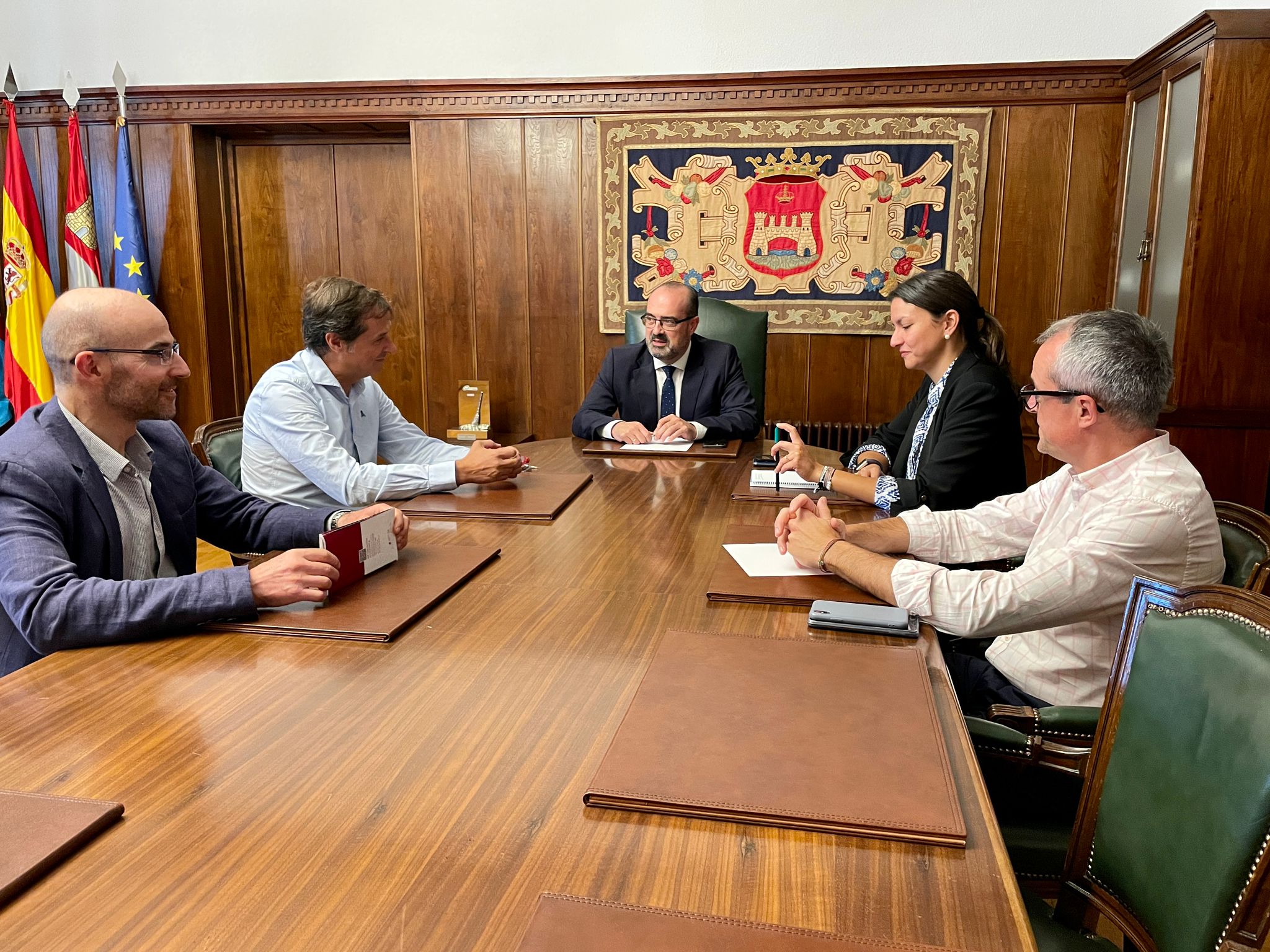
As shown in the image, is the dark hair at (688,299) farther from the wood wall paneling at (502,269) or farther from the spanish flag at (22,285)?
the spanish flag at (22,285)

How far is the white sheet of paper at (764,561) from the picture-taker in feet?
5.66

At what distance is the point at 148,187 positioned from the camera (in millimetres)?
4832

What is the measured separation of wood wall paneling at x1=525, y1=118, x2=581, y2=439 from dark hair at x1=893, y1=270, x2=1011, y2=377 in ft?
7.84

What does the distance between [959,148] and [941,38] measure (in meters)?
0.50

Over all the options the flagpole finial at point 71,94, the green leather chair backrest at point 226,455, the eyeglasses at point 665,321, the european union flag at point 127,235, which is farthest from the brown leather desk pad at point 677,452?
the flagpole finial at point 71,94

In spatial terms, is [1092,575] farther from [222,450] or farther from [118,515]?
[222,450]

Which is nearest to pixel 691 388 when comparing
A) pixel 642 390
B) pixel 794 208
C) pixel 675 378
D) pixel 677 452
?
pixel 675 378

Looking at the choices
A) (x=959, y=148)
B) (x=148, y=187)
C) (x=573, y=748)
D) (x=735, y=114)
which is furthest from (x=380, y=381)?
(x=573, y=748)

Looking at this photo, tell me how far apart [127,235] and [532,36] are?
Answer: 2.25 m

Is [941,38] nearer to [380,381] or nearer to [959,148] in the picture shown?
[959,148]

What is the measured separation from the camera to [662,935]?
29.8 inches

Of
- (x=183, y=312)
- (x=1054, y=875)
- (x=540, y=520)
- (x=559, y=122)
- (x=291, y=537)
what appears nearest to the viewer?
(x=1054, y=875)

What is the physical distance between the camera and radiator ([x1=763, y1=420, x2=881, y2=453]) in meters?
4.63

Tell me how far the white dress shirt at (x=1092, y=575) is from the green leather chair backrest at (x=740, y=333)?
2278 mm
